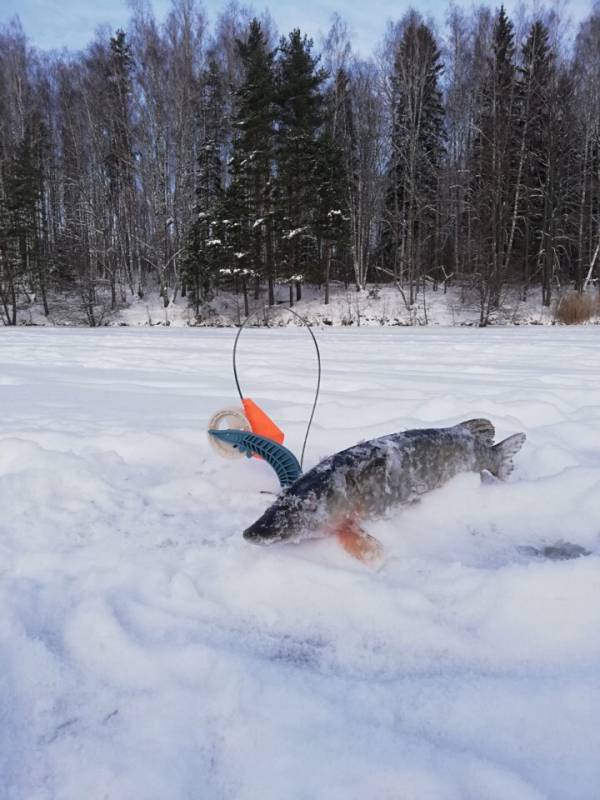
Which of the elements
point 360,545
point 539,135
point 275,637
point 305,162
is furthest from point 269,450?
point 539,135

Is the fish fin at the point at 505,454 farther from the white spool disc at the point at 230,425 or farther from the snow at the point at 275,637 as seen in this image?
the white spool disc at the point at 230,425

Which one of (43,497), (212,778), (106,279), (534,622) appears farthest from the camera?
(106,279)

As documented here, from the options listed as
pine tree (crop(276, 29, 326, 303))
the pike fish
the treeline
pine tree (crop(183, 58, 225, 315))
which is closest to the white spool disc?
the pike fish

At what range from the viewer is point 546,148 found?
18.8 meters

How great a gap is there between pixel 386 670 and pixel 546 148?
901 inches

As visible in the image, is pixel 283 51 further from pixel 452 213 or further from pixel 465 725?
pixel 465 725

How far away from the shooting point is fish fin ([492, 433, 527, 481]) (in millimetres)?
1757

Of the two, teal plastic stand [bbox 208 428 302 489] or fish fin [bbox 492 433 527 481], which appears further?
fish fin [bbox 492 433 527 481]

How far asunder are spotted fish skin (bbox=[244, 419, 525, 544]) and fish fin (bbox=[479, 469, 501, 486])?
0.02 metres

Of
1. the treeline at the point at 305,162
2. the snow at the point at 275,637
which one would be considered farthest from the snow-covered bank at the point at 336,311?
the snow at the point at 275,637

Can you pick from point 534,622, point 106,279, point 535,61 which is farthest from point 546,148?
point 534,622

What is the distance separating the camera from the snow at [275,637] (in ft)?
2.38

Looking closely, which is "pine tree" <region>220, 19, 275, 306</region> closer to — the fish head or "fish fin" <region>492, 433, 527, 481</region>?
"fish fin" <region>492, 433, 527, 481</region>

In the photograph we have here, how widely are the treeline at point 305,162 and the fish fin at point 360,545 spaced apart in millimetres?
16178
